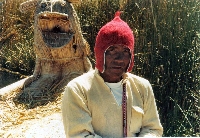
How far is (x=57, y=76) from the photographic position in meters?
3.87

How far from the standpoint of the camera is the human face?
5.25 ft

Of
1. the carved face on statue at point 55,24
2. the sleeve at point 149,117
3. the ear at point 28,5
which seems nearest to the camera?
→ the sleeve at point 149,117

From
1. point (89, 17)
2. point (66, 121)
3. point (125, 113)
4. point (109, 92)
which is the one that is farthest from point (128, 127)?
point (89, 17)

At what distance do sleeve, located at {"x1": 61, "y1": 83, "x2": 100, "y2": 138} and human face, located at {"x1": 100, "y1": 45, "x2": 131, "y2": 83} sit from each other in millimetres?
182

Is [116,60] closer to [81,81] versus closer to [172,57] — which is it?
[81,81]

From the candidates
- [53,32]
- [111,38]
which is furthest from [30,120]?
[111,38]

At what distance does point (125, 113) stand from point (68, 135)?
27 cm

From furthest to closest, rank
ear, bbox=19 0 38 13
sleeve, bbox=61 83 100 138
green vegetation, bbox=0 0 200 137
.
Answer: ear, bbox=19 0 38 13, green vegetation, bbox=0 0 200 137, sleeve, bbox=61 83 100 138

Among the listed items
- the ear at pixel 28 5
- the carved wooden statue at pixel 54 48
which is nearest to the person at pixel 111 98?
the carved wooden statue at pixel 54 48

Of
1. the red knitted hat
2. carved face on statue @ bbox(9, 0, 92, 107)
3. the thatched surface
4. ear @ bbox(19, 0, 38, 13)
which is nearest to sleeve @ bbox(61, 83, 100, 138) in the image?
the red knitted hat

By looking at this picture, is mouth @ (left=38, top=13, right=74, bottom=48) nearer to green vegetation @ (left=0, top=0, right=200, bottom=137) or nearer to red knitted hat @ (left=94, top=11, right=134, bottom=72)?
green vegetation @ (left=0, top=0, right=200, bottom=137)

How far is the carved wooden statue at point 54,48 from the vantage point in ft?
11.9

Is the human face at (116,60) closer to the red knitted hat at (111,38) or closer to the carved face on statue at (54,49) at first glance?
the red knitted hat at (111,38)

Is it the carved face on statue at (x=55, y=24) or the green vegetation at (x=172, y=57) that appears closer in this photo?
the green vegetation at (x=172, y=57)
